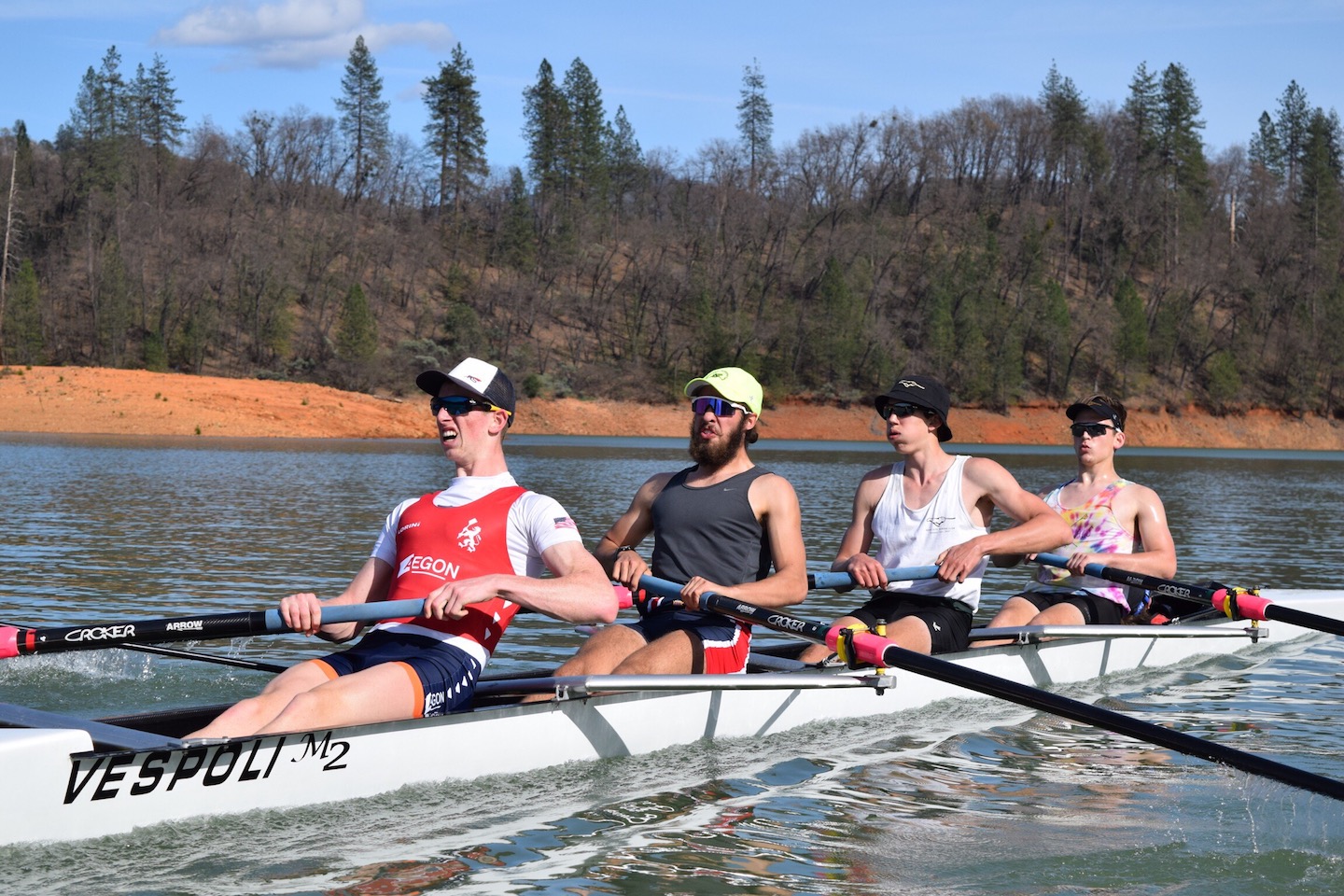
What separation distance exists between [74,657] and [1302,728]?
8.11m

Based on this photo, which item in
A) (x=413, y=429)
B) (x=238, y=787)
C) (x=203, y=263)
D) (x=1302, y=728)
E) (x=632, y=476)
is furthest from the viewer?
(x=203, y=263)

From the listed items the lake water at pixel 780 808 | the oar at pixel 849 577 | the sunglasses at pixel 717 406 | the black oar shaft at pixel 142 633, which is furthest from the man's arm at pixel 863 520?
the black oar shaft at pixel 142 633

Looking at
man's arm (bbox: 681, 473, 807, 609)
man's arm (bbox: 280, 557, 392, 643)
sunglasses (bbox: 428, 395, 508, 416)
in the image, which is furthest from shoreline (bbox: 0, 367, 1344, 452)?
sunglasses (bbox: 428, 395, 508, 416)

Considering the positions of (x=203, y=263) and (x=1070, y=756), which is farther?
(x=203, y=263)

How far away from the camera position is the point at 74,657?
932cm

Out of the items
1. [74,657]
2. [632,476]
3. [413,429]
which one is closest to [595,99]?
[413,429]

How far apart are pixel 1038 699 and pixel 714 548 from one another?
182 centimetres

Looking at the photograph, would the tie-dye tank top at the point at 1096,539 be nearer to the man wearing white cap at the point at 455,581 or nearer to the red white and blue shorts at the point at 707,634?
the red white and blue shorts at the point at 707,634

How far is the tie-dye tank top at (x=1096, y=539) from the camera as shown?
9.80 m

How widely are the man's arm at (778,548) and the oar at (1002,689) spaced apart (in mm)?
124

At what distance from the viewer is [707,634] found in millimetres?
6941

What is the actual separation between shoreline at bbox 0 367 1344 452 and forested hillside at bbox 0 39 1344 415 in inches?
72.1

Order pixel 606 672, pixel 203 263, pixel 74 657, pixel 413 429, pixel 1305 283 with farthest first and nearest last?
pixel 1305 283 → pixel 203 263 → pixel 413 429 → pixel 74 657 → pixel 606 672

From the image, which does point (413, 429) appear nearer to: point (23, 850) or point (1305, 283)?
point (23, 850)
